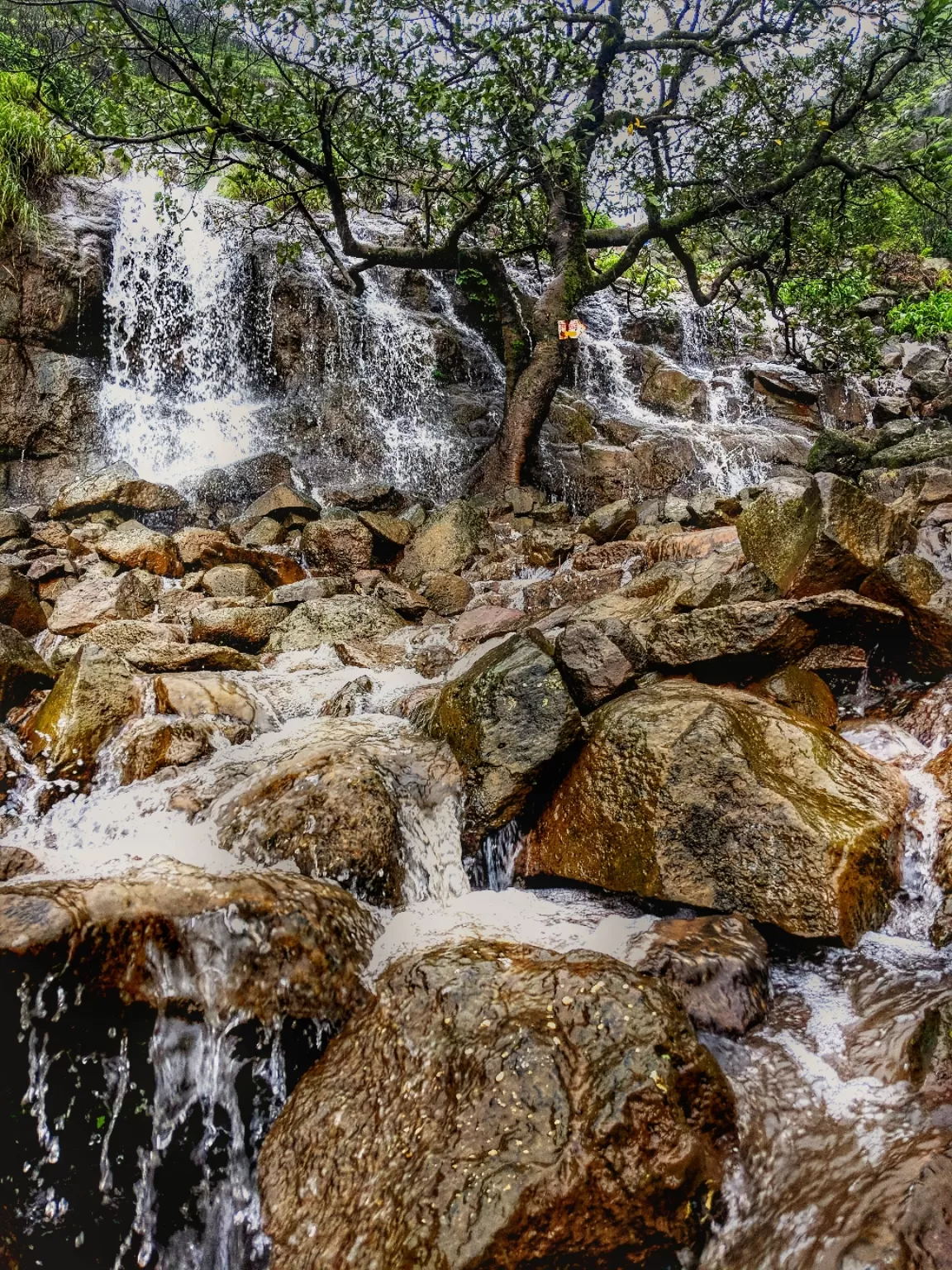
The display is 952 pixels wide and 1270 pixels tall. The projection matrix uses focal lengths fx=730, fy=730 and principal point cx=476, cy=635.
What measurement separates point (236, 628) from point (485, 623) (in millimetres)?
2355

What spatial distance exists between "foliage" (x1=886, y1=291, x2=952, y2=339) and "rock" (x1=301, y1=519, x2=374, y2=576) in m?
15.0

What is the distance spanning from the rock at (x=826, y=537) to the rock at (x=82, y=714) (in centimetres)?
454

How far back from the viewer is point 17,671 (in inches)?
205

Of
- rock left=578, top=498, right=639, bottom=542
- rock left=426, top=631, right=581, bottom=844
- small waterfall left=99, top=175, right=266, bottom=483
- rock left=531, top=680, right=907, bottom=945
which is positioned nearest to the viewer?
rock left=531, top=680, right=907, bottom=945

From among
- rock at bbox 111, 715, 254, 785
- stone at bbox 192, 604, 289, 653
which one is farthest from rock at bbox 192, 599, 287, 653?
rock at bbox 111, 715, 254, 785

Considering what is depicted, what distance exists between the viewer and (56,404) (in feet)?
38.8

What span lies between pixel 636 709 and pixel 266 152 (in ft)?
26.8

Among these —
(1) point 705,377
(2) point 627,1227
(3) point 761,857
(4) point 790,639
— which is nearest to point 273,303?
(1) point 705,377

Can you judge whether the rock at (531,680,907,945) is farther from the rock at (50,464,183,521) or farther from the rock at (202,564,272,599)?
the rock at (50,464,183,521)

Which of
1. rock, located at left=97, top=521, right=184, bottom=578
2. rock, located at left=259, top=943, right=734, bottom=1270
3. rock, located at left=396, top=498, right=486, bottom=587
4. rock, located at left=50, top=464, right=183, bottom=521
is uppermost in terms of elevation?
rock, located at left=50, top=464, right=183, bottom=521

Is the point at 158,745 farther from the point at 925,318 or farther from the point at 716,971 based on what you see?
the point at 925,318

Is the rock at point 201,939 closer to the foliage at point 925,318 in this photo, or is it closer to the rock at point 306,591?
the rock at point 306,591

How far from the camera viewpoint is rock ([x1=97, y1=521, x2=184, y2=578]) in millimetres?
8562

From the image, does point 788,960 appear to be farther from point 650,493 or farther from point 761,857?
point 650,493
